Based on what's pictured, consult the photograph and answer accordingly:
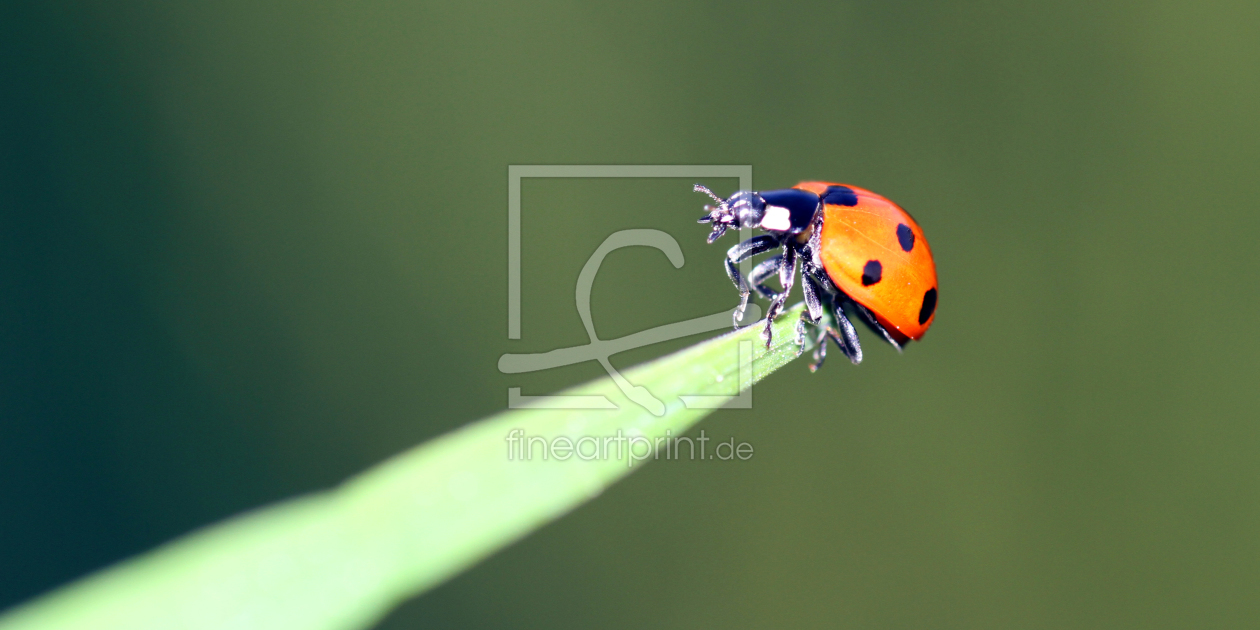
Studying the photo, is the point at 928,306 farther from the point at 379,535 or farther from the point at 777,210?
the point at 379,535

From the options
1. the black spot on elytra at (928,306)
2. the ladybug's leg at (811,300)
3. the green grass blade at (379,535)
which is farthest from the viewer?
the black spot on elytra at (928,306)

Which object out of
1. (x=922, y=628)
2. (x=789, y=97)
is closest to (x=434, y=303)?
(x=789, y=97)

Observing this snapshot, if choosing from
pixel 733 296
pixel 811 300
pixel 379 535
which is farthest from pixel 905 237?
pixel 379 535

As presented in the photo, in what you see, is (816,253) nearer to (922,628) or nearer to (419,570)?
(922,628)

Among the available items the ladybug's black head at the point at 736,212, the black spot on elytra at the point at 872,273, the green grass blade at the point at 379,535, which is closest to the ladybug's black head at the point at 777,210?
the ladybug's black head at the point at 736,212

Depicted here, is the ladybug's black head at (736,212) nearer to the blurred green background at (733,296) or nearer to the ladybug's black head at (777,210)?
the ladybug's black head at (777,210)

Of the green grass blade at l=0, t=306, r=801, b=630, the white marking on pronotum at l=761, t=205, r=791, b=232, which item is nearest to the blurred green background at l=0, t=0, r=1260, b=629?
the white marking on pronotum at l=761, t=205, r=791, b=232
